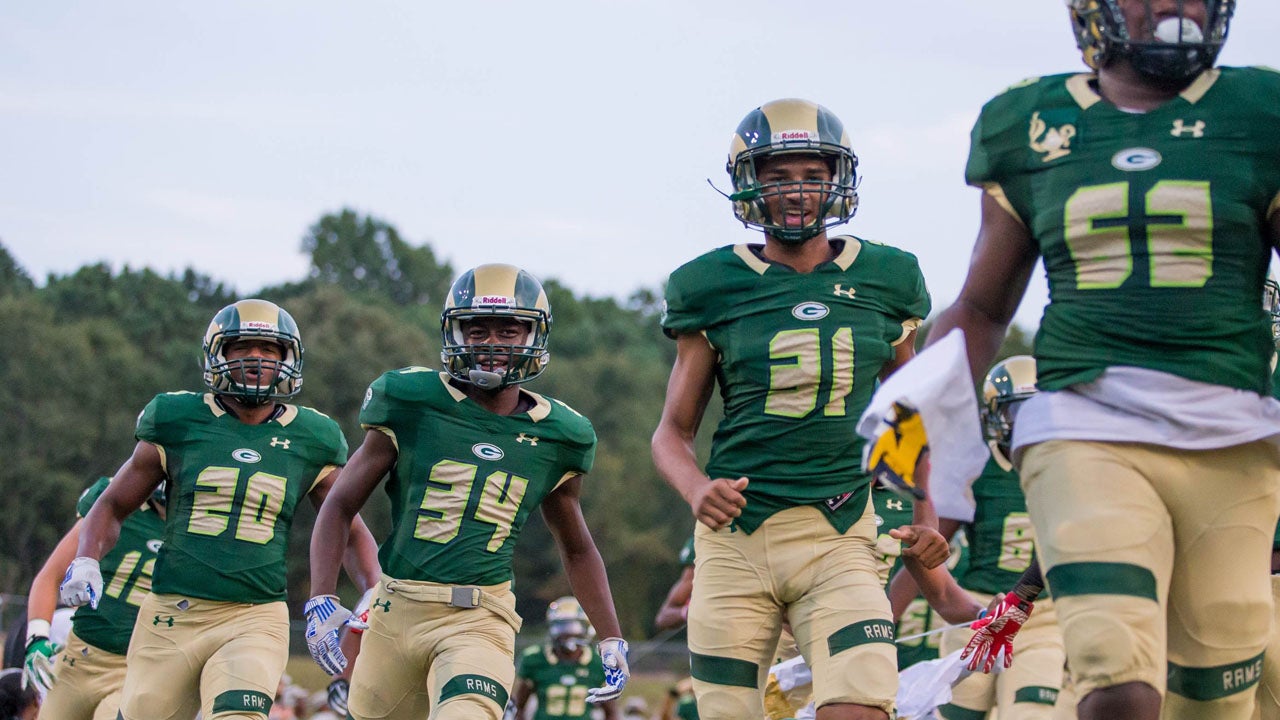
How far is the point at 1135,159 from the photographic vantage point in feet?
13.1

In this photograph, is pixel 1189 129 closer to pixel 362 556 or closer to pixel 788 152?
pixel 788 152

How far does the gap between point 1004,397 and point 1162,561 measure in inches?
214

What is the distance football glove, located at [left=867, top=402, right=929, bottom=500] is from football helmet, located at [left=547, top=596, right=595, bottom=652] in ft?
34.3

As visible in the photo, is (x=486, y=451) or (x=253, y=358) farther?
(x=253, y=358)

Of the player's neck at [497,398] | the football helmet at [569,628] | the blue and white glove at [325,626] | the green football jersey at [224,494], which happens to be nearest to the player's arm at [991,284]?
the player's neck at [497,398]

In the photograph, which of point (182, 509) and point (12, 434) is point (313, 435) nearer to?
point (182, 509)

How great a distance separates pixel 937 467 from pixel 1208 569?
2.17ft

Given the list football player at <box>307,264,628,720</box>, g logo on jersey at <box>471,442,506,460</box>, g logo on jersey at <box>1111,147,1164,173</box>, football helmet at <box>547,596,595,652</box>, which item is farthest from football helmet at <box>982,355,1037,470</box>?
football helmet at <box>547,596,595,652</box>

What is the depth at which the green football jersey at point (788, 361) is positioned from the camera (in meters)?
5.65

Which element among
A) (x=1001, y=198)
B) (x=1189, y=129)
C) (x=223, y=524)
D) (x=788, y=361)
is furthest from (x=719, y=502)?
(x=223, y=524)

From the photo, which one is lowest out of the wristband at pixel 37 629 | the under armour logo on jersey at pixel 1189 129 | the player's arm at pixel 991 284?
the wristband at pixel 37 629

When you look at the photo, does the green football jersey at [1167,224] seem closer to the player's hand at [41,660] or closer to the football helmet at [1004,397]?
the football helmet at [1004,397]

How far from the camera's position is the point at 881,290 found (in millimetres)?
5871

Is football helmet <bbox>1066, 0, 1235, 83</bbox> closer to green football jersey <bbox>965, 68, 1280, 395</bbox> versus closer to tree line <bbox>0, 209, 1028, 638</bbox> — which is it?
green football jersey <bbox>965, 68, 1280, 395</bbox>
